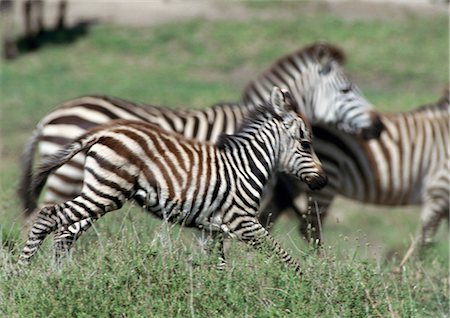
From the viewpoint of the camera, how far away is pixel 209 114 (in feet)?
29.9

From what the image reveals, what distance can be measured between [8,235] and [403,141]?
5155 mm

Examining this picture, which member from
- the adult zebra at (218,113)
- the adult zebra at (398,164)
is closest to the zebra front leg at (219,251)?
the adult zebra at (218,113)

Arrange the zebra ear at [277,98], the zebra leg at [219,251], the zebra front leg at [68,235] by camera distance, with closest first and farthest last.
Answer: the zebra leg at [219,251] → the zebra front leg at [68,235] → the zebra ear at [277,98]

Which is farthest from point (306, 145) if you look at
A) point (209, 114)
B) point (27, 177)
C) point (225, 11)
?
point (225, 11)

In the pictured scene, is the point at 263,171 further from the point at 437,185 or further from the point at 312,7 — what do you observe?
the point at 312,7

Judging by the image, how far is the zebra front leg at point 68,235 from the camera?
20.9 ft

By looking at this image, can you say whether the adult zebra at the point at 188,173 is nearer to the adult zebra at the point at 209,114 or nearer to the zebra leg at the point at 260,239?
the zebra leg at the point at 260,239

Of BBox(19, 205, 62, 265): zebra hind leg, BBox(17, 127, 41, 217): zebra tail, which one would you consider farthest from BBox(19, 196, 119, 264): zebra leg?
BBox(17, 127, 41, 217): zebra tail

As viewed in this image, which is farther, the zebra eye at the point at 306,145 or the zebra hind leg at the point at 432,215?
the zebra hind leg at the point at 432,215

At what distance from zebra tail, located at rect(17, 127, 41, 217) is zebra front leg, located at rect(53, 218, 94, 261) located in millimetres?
672

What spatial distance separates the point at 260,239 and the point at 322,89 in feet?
13.1

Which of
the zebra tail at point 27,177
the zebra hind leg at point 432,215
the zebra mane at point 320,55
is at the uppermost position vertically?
the zebra mane at point 320,55

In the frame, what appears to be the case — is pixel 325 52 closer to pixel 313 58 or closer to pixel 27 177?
pixel 313 58

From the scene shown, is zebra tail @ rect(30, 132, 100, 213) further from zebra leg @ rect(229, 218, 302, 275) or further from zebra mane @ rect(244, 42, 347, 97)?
zebra mane @ rect(244, 42, 347, 97)
